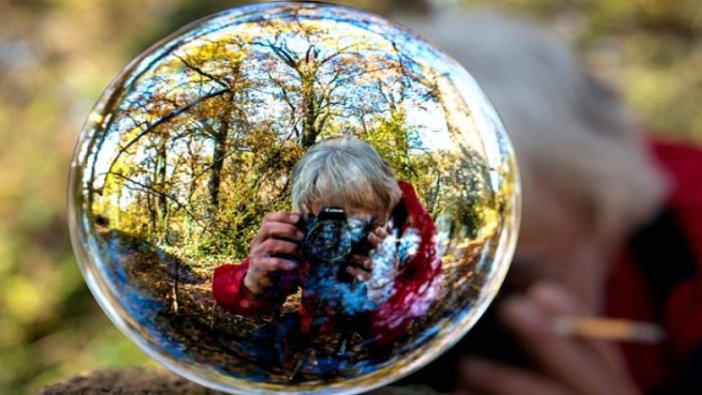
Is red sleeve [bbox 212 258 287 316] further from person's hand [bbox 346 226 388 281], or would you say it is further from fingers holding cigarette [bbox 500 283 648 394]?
fingers holding cigarette [bbox 500 283 648 394]

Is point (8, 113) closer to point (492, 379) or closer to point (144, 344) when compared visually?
point (492, 379)

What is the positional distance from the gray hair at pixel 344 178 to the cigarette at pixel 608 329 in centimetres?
126

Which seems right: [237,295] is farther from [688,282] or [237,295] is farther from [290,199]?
[688,282]

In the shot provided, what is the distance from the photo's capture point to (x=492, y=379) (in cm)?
165

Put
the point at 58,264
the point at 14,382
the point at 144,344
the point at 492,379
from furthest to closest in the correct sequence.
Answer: the point at 58,264 < the point at 14,382 < the point at 492,379 < the point at 144,344

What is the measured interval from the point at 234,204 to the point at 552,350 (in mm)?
1308

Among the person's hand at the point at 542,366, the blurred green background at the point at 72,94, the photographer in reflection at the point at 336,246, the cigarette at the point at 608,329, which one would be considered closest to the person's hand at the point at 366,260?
the photographer in reflection at the point at 336,246

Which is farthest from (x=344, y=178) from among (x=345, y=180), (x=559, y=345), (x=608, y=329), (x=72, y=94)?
(x=72, y=94)

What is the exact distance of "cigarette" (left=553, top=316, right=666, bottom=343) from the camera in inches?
70.3

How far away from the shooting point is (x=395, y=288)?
67 cm

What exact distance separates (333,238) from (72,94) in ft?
14.9

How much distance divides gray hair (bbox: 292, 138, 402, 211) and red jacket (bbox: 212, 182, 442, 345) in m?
0.02

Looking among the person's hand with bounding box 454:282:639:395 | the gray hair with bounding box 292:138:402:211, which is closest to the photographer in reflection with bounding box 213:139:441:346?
the gray hair with bounding box 292:138:402:211

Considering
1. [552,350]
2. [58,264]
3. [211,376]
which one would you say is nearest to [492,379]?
[552,350]
